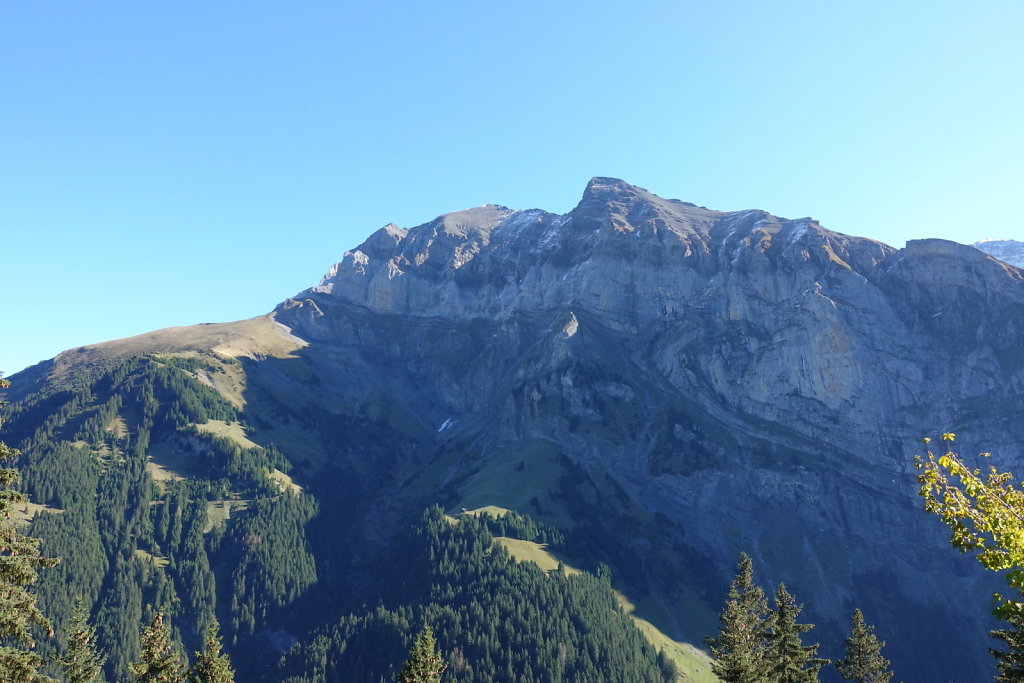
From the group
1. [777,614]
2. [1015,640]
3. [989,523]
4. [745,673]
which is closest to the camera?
[989,523]

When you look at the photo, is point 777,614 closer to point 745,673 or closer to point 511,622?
point 745,673

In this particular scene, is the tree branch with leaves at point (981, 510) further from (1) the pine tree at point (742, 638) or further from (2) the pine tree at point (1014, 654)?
(1) the pine tree at point (742, 638)

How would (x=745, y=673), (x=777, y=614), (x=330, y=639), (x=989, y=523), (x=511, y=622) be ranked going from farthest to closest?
(x=330, y=639), (x=511, y=622), (x=777, y=614), (x=745, y=673), (x=989, y=523)

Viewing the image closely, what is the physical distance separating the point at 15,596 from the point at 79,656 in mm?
25661

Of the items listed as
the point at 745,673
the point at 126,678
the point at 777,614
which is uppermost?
the point at 777,614

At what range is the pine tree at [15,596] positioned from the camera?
2795cm

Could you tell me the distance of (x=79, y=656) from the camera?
48.8 m

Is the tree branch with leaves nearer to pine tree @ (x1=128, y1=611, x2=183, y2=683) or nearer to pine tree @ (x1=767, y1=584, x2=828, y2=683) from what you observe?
pine tree @ (x1=767, y1=584, x2=828, y2=683)

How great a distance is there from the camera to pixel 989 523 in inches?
620

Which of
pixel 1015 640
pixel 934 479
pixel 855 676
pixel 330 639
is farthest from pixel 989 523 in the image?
pixel 330 639

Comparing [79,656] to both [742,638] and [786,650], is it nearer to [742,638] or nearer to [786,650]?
[742,638]

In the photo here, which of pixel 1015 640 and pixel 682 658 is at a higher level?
pixel 1015 640

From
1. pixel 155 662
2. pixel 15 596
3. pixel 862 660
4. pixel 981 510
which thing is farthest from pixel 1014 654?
pixel 155 662

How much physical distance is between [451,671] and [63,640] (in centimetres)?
10383
